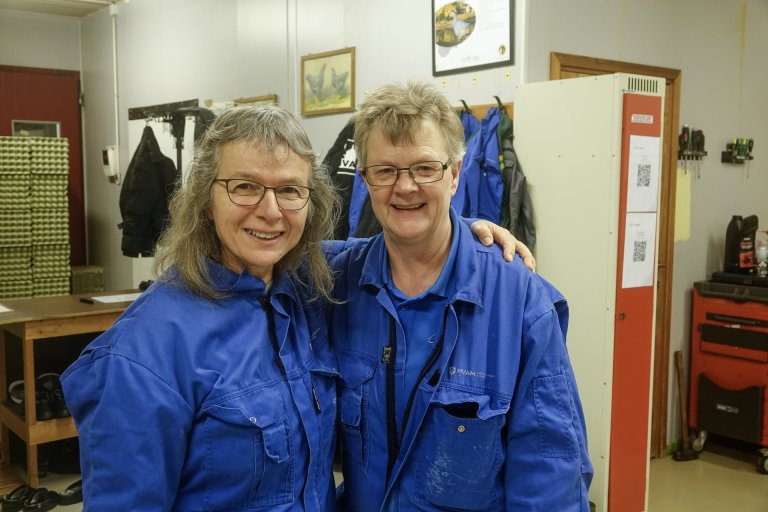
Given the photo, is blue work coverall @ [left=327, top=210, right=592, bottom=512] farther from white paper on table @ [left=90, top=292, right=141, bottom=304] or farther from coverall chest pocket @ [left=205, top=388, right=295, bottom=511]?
white paper on table @ [left=90, top=292, right=141, bottom=304]

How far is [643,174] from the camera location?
3271mm

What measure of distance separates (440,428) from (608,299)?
78.3 inches

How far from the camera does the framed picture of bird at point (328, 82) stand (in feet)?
14.9

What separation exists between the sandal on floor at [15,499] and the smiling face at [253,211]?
9.06ft

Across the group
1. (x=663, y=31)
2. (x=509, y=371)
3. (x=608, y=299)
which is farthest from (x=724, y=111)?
(x=509, y=371)

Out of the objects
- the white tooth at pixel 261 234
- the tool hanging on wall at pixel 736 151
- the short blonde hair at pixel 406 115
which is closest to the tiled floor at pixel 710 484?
the tool hanging on wall at pixel 736 151

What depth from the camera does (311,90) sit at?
15.9 feet

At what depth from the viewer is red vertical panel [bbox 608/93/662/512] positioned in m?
3.26

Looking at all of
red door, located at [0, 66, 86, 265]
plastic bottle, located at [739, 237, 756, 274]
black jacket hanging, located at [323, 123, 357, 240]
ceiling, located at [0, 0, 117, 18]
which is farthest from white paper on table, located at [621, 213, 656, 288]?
red door, located at [0, 66, 86, 265]

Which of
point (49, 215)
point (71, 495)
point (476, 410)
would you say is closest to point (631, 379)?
point (476, 410)

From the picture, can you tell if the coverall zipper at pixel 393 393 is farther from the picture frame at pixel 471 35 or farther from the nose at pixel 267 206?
the picture frame at pixel 471 35

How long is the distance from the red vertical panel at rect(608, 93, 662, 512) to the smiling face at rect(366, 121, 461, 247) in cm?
Answer: 185

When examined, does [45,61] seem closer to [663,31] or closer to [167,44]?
[167,44]

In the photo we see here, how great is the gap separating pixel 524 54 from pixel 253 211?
2466mm
